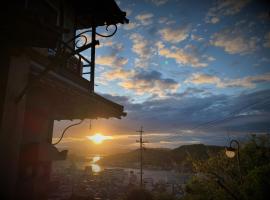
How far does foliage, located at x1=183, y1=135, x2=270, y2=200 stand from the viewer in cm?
1285

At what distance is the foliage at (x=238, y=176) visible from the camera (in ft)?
42.2

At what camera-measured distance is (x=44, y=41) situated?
404cm

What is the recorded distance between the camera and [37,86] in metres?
5.73

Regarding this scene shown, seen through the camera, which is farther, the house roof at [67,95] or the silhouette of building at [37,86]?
the house roof at [67,95]

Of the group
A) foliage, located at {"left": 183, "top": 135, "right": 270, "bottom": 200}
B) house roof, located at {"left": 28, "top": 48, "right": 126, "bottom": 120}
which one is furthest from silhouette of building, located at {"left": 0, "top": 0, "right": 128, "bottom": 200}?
foliage, located at {"left": 183, "top": 135, "right": 270, "bottom": 200}

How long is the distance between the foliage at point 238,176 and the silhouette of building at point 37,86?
970 cm

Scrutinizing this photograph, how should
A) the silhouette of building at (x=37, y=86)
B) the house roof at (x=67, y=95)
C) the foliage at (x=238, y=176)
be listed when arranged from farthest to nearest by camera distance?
the foliage at (x=238, y=176), the house roof at (x=67, y=95), the silhouette of building at (x=37, y=86)

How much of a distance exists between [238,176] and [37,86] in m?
23.0

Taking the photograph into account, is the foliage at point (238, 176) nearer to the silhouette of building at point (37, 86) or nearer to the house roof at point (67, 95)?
the house roof at point (67, 95)

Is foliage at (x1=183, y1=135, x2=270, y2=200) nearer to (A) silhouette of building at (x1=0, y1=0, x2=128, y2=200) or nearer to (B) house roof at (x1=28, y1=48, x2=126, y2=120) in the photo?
(B) house roof at (x1=28, y1=48, x2=126, y2=120)

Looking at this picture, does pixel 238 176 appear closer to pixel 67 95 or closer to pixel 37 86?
pixel 67 95

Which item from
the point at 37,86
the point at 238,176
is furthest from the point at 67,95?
the point at 238,176

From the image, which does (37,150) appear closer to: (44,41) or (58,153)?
(58,153)

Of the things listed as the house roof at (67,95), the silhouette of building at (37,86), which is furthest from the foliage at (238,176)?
the silhouette of building at (37,86)
